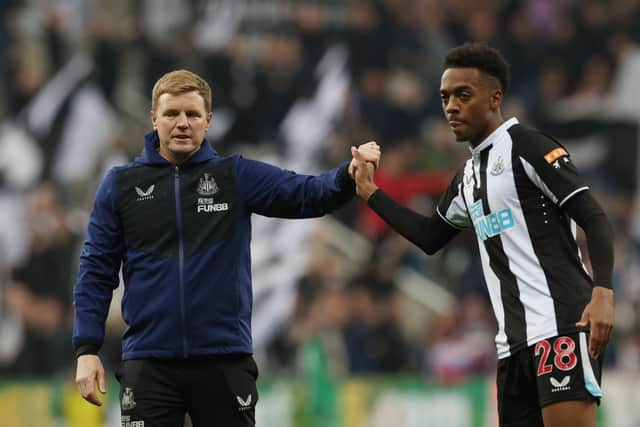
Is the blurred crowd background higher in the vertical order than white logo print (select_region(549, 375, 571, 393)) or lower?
higher

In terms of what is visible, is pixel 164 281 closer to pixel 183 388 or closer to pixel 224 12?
pixel 183 388

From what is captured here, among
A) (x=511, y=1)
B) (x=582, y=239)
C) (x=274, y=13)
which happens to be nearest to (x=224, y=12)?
(x=274, y=13)

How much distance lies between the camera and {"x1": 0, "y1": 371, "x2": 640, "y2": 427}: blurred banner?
11234mm

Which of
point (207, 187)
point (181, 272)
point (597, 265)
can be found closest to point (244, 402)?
point (181, 272)

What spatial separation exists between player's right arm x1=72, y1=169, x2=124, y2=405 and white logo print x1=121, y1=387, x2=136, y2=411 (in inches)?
3.8

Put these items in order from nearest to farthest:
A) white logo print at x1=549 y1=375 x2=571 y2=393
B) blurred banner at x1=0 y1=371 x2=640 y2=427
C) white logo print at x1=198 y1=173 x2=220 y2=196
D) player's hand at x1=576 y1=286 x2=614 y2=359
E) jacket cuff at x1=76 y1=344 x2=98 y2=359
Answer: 1. player's hand at x1=576 y1=286 x2=614 y2=359
2. white logo print at x1=549 y1=375 x2=571 y2=393
3. jacket cuff at x1=76 y1=344 x2=98 y2=359
4. white logo print at x1=198 y1=173 x2=220 y2=196
5. blurred banner at x1=0 y1=371 x2=640 y2=427

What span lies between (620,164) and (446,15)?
288cm

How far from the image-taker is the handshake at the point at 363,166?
562cm

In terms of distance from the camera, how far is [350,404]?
12.0m

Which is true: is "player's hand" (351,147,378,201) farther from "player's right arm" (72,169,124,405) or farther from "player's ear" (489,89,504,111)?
"player's right arm" (72,169,124,405)

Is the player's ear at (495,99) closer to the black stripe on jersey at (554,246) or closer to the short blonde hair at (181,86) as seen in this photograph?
the black stripe on jersey at (554,246)

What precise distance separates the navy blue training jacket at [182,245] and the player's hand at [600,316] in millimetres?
1251

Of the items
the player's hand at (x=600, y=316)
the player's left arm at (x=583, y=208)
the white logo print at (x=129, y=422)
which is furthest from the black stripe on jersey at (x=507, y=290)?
the white logo print at (x=129, y=422)

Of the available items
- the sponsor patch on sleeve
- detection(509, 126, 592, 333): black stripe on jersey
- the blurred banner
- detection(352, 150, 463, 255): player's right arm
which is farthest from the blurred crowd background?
the sponsor patch on sleeve
